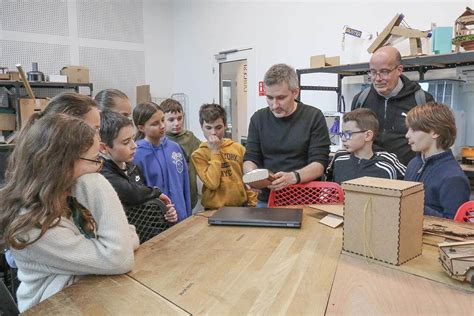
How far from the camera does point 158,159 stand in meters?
2.08

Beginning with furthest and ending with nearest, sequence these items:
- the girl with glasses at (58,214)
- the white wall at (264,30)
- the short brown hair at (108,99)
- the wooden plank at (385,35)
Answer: the white wall at (264,30), the wooden plank at (385,35), the short brown hair at (108,99), the girl with glasses at (58,214)

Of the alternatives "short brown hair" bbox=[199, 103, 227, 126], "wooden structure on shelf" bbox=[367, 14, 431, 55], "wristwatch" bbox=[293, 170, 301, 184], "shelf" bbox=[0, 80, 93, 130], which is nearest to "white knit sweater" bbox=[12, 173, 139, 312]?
"wristwatch" bbox=[293, 170, 301, 184]

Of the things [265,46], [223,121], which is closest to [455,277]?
[223,121]

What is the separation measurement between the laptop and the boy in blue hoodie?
65cm

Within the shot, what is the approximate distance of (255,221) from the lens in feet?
4.50

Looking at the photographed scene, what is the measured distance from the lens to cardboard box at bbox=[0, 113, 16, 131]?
4.33 m

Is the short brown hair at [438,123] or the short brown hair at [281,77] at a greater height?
the short brown hair at [281,77]

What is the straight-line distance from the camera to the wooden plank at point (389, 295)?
0.79 metres

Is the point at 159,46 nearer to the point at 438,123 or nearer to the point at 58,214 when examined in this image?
the point at 438,123

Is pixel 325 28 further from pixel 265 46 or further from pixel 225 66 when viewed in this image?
pixel 225 66

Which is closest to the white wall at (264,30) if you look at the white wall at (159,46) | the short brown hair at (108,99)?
the white wall at (159,46)

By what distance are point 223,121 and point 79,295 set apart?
1.72 meters

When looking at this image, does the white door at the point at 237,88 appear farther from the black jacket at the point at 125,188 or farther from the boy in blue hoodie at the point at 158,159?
the black jacket at the point at 125,188

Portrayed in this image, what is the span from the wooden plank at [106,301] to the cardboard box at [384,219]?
1.77ft
